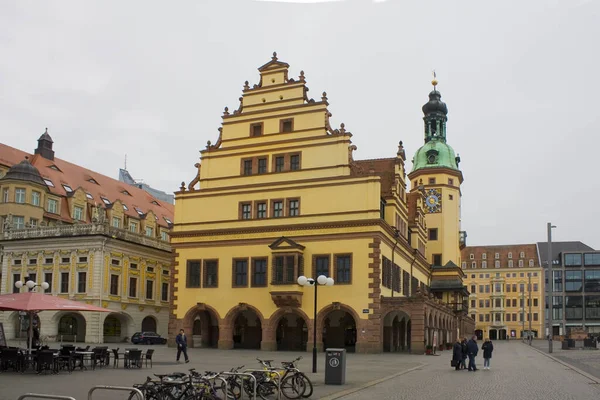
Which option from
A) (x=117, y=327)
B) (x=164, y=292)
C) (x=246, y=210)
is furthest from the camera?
(x=164, y=292)

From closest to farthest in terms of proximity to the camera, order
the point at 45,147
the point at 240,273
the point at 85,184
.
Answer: the point at 240,273, the point at 45,147, the point at 85,184

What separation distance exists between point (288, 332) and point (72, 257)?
22709mm

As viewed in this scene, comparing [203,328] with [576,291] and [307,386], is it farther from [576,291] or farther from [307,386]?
Answer: [576,291]

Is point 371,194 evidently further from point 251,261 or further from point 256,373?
point 256,373

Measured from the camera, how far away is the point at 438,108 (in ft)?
279

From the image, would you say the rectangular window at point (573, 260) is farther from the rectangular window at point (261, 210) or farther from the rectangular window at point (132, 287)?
the rectangular window at point (261, 210)

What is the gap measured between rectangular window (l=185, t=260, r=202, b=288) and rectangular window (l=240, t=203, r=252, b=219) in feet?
16.4

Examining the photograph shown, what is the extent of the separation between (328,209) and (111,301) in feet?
81.7

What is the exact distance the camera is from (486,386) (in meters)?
23.1

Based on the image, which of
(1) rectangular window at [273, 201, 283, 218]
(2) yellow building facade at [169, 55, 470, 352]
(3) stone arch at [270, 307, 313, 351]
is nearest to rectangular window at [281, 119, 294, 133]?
(2) yellow building facade at [169, 55, 470, 352]

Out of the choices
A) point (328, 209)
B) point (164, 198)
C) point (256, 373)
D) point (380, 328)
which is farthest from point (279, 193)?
point (164, 198)

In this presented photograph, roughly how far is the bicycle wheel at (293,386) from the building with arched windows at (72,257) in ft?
146

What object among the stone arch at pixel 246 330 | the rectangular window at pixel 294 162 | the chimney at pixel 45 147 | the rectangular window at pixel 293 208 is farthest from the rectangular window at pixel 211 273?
the chimney at pixel 45 147

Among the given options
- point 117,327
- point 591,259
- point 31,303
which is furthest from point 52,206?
point 591,259
